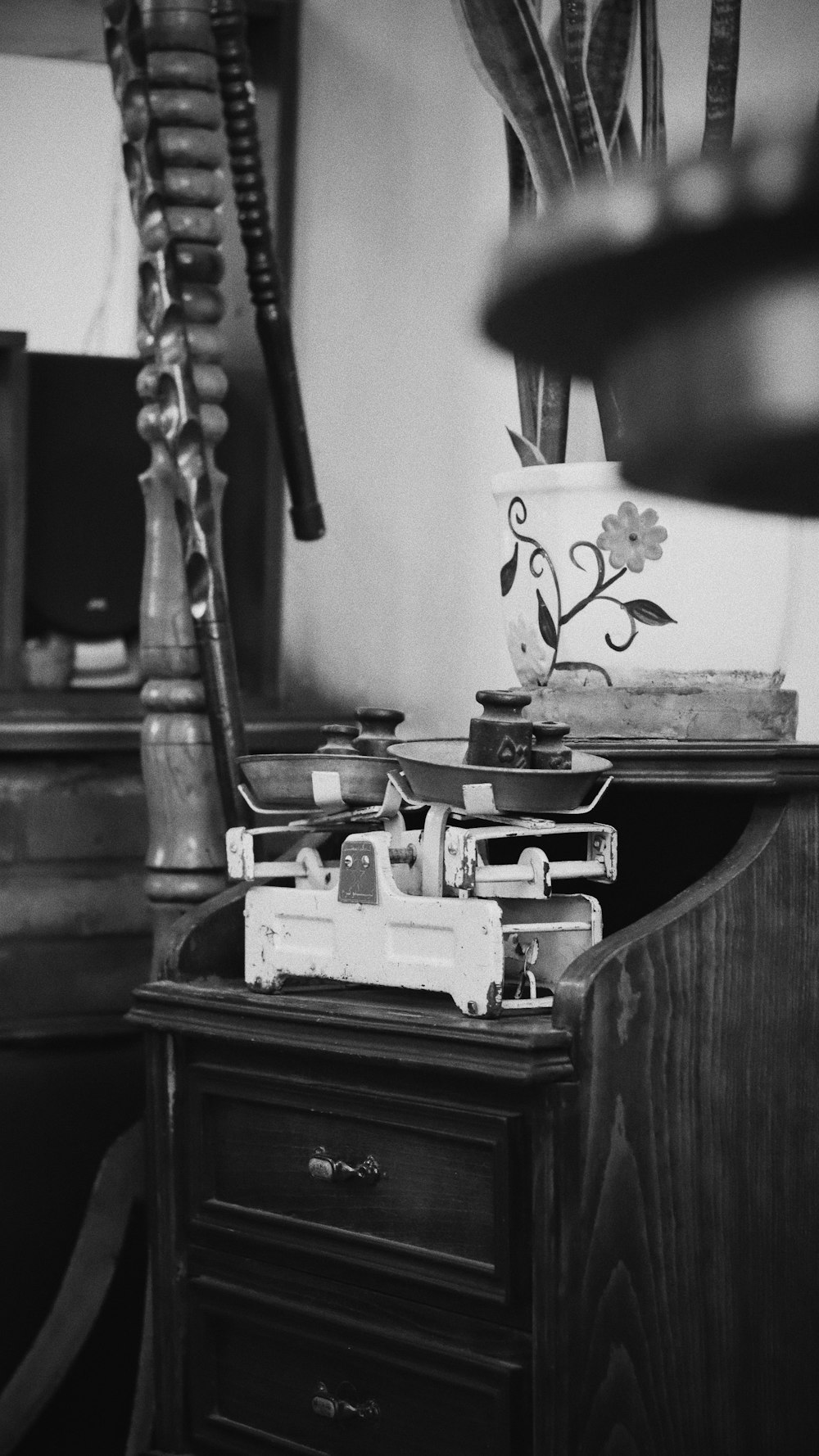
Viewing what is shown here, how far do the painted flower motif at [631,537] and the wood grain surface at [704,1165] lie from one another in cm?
20

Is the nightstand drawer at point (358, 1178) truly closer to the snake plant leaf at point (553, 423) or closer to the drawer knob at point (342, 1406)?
the drawer knob at point (342, 1406)

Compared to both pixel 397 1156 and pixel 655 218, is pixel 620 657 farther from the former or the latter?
pixel 655 218

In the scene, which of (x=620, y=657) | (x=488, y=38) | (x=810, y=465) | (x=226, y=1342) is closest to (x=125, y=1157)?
(x=226, y=1342)

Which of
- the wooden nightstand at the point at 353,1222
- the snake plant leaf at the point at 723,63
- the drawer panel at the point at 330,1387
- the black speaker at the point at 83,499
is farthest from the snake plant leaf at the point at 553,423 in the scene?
the black speaker at the point at 83,499

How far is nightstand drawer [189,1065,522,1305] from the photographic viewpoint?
101cm

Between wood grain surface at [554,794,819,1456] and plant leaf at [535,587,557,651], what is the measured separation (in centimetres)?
21

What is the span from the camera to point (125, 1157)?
66.4 inches

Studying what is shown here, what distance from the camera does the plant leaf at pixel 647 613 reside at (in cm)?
115

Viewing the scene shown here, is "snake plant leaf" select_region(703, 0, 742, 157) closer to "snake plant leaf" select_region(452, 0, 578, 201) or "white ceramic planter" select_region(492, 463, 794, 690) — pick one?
"snake plant leaf" select_region(452, 0, 578, 201)

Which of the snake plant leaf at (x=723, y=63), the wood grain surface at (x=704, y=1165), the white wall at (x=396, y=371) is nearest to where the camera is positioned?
the wood grain surface at (x=704, y=1165)

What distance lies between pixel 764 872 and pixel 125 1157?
35.3 inches

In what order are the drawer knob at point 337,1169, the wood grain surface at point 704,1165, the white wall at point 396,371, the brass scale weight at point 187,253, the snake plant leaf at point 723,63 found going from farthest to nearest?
the white wall at point 396,371 < the brass scale weight at point 187,253 < the snake plant leaf at point 723,63 < the drawer knob at point 337,1169 < the wood grain surface at point 704,1165

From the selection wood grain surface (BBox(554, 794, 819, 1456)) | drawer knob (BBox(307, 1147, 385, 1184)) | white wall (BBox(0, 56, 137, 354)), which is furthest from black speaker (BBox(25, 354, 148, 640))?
wood grain surface (BBox(554, 794, 819, 1456))

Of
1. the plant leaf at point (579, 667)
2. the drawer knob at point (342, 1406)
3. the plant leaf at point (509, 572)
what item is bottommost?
A: the drawer knob at point (342, 1406)
